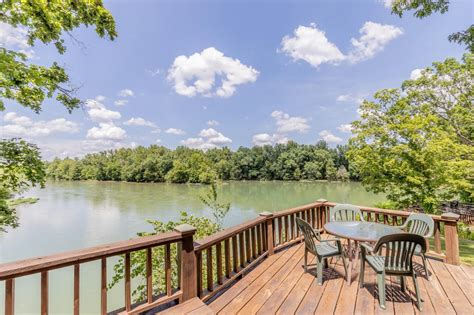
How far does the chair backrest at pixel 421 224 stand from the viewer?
129 inches

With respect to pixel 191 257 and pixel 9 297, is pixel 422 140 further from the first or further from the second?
pixel 9 297

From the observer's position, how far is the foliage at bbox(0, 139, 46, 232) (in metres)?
3.96

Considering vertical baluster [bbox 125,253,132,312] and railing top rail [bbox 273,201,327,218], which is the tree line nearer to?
railing top rail [bbox 273,201,327,218]

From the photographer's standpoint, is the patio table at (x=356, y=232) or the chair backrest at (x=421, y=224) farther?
the chair backrest at (x=421, y=224)

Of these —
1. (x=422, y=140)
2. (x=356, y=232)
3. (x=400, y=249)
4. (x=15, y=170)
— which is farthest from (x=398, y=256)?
(x=422, y=140)

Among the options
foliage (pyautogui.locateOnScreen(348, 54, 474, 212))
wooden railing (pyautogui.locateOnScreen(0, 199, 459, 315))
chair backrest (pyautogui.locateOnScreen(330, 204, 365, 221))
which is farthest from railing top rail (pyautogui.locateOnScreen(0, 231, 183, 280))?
foliage (pyautogui.locateOnScreen(348, 54, 474, 212))

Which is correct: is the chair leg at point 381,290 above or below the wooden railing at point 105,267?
below

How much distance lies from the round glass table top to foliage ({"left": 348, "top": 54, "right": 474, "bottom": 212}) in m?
5.71

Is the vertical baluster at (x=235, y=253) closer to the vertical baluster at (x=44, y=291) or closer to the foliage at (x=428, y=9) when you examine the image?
the vertical baluster at (x=44, y=291)

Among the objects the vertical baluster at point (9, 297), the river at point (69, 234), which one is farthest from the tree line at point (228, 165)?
the vertical baluster at point (9, 297)

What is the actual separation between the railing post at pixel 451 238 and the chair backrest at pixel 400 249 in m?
1.57

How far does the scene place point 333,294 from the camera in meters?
2.69

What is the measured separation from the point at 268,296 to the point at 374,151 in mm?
8268

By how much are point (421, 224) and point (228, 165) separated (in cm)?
4609
